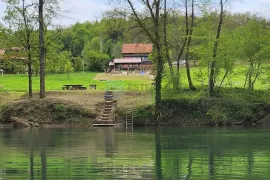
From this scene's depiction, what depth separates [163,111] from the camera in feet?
114

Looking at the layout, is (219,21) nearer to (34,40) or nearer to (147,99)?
(147,99)

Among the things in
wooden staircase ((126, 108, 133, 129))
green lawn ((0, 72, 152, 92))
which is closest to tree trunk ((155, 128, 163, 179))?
wooden staircase ((126, 108, 133, 129))

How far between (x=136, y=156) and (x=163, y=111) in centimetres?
1731

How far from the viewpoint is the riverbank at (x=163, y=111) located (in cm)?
3397

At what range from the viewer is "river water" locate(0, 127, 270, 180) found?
13.8 meters

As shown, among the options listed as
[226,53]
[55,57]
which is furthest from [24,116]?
[226,53]

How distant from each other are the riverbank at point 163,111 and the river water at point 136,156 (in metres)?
6.93

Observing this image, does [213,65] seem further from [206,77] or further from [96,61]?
[96,61]

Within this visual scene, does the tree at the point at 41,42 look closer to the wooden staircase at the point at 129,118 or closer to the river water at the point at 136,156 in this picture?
the wooden staircase at the point at 129,118

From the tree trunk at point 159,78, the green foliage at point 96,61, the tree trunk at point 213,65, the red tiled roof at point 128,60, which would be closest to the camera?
the tree trunk at point 159,78

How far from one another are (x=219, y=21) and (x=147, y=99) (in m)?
8.82

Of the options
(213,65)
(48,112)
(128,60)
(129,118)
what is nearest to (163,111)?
(129,118)

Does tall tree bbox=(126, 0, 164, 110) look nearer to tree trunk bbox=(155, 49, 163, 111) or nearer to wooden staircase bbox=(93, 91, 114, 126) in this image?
tree trunk bbox=(155, 49, 163, 111)

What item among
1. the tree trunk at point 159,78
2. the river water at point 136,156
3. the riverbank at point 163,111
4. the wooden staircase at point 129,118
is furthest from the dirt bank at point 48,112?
the river water at point 136,156
